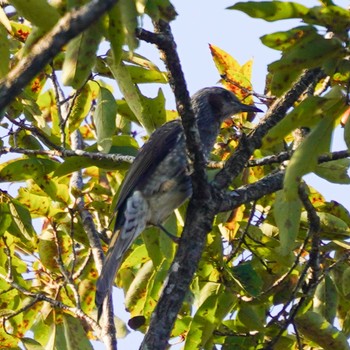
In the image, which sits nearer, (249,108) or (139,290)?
(139,290)

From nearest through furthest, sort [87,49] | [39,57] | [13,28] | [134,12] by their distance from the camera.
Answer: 1. [39,57]
2. [134,12]
3. [87,49]
4. [13,28]

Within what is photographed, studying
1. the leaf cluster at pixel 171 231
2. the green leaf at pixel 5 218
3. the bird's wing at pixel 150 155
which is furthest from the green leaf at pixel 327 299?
the green leaf at pixel 5 218

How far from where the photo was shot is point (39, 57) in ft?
6.60

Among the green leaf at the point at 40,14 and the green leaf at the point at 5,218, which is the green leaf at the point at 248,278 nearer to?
the green leaf at the point at 5,218

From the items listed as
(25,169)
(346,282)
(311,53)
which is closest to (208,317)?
(346,282)

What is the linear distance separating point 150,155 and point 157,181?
0.23 m

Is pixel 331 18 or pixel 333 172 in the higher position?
pixel 333 172

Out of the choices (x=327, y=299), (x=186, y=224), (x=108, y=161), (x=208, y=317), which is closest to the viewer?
(x=186, y=224)

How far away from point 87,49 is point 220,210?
1.73 metres

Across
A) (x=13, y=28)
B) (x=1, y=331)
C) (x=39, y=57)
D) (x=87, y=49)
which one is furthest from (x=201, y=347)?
(x=39, y=57)

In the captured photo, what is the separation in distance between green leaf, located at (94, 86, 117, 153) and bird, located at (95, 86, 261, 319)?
44 centimetres

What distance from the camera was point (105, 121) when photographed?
455cm

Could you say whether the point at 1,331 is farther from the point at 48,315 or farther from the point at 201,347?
the point at 201,347

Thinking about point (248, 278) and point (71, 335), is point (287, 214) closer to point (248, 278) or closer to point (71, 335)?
point (248, 278)
